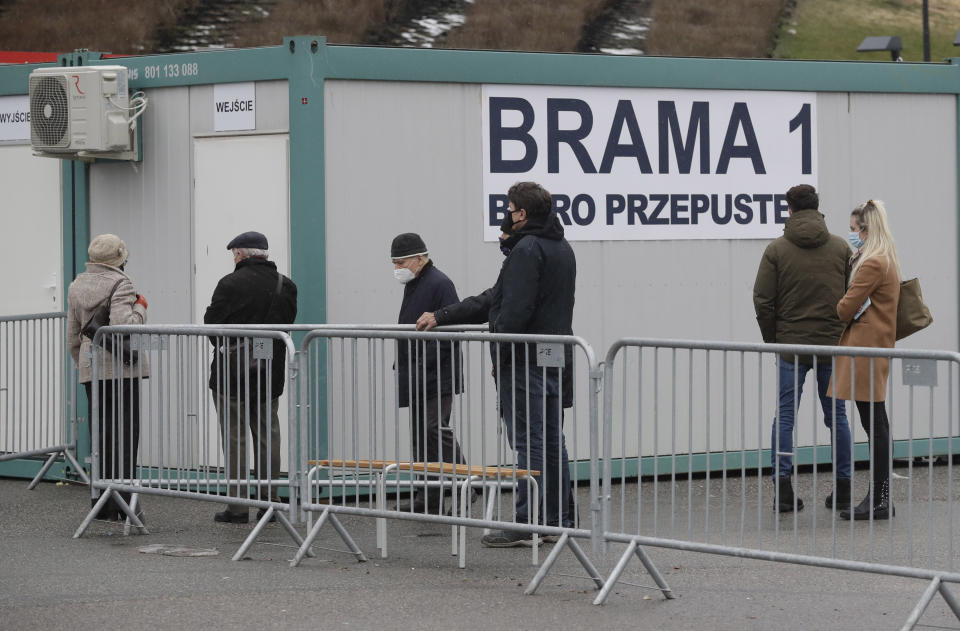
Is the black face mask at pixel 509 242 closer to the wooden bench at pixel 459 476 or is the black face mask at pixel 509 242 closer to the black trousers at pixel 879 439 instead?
the wooden bench at pixel 459 476

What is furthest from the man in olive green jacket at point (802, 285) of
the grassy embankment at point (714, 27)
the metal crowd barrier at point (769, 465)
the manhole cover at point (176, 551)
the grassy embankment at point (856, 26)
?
the grassy embankment at point (856, 26)

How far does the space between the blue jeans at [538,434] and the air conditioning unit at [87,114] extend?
13.1 ft

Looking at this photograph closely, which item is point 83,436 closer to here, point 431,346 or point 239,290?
point 239,290

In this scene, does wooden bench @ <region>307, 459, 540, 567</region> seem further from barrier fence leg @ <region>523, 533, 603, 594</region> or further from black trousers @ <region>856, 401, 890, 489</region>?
black trousers @ <region>856, 401, 890, 489</region>

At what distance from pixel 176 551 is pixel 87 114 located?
3558 mm

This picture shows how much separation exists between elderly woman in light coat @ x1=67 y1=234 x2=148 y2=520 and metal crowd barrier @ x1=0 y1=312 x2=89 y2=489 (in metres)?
1.69

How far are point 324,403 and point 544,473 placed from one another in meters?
2.84

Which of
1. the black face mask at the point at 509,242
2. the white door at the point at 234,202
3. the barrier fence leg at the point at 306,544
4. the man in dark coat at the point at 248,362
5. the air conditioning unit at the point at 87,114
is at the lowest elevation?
the barrier fence leg at the point at 306,544

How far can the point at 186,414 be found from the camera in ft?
27.0

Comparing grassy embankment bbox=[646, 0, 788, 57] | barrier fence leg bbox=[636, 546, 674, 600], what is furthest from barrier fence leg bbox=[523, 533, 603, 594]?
grassy embankment bbox=[646, 0, 788, 57]

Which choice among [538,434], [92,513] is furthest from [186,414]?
[538,434]

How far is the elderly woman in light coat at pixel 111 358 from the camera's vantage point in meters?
8.30

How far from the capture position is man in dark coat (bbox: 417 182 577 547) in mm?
7023

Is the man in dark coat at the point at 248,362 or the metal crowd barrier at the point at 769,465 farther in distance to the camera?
the man in dark coat at the point at 248,362
